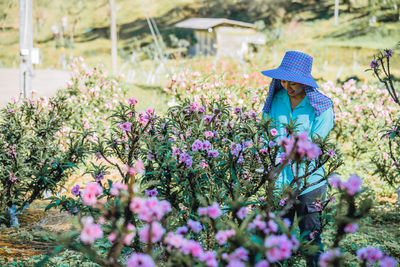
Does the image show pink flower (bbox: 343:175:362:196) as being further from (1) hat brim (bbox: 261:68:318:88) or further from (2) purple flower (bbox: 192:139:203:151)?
(1) hat brim (bbox: 261:68:318:88)

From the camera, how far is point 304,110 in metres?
2.66

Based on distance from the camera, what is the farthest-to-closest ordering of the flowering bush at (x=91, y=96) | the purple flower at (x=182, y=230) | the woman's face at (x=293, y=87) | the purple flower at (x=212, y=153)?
the flowering bush at (x=91, y=96)
the woman's face at (x=293, y=87)
the purple flower at (x=212, y=153)
the purple flower at (x=182, y=230)

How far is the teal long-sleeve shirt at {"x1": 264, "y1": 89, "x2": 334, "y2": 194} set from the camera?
8.34 ft

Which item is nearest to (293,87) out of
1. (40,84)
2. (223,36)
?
(40,84)

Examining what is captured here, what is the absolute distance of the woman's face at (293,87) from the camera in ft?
8.63

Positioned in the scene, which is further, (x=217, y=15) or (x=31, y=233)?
(x=217, y=15)

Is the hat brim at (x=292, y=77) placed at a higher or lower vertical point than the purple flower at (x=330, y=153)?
higher

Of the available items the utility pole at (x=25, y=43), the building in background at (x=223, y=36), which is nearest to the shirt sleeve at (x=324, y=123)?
the utility pole at (x=25, y=43)

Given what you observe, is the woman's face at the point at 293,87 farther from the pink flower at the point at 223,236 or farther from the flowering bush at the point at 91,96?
the flowering bush at the point at 91,96

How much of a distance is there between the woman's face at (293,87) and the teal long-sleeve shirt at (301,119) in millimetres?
72

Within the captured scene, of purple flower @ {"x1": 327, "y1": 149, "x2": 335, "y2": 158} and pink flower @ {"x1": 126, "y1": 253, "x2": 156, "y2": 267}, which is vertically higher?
pink flower @ {"x1": 126, "y1": 253, "x2": 156, "y2": 267}

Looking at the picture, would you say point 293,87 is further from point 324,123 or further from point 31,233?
point 31,233

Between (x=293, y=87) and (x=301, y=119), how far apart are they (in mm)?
229

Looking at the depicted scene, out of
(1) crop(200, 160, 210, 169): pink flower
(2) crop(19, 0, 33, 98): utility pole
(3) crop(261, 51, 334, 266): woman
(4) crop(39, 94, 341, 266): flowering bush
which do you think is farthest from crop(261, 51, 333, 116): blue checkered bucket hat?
(2) crop(19, 0, 33, 98): utility pole
